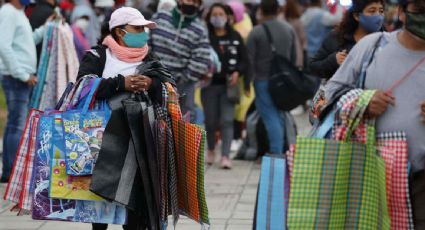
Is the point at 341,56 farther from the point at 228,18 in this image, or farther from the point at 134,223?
the point at 228,18

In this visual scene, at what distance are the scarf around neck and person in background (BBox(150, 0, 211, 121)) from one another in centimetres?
388

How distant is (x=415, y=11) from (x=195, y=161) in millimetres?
1977

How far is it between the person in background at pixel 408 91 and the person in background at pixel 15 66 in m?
5.56

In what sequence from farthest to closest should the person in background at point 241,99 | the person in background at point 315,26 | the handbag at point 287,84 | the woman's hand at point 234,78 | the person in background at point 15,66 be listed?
the person in background at point 315,26, the person in background at point 241,99, the woman's hand at point 234,78, the handbag at point 287,84, the person in background at point 15,66

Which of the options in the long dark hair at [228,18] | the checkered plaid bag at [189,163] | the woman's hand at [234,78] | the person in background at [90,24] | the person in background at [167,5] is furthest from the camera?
the person in background at [90,24]

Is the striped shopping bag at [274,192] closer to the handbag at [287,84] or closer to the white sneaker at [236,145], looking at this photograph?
the handbag at [287,84]

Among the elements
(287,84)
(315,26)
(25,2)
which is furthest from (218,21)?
(315,26)

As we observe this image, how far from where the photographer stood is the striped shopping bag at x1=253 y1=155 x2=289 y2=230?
523cm

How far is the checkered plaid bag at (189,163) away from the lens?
666 cm

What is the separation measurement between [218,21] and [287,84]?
1.04 metres

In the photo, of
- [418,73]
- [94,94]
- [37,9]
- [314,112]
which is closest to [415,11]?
[418,73]

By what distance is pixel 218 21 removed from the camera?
12406 mm

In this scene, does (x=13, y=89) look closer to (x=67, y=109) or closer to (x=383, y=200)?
(x=67, y=109)

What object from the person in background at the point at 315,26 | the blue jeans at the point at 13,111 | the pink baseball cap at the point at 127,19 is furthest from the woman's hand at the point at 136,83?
the person in background at the point at 315,26
